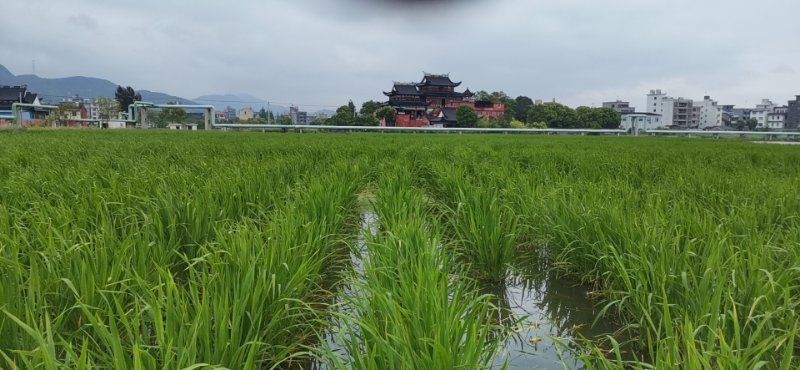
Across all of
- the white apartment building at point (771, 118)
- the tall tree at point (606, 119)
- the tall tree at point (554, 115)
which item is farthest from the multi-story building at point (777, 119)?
the tall tree at point (554, 115)

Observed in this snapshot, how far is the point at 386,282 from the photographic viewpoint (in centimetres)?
177

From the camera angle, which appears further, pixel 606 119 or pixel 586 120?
pixel 586 120

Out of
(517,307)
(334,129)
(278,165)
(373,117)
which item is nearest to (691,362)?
(517,307)

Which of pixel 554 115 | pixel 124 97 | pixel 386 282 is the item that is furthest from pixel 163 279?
pixel 124 97

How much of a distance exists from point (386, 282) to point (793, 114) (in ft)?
323

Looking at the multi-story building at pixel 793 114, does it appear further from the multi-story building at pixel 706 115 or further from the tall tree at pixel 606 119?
the tall tree at pixel 606 119

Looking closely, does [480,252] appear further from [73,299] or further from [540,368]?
[73,299]

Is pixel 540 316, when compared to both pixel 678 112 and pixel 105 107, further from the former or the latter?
pixel 678 112

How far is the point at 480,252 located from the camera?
2467mm

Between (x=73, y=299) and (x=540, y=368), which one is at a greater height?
(x=73, y=299)

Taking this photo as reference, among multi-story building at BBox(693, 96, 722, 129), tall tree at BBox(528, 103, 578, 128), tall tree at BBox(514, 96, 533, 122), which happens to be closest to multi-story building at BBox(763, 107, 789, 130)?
multi-story building at BBox(693, 96, 722, 129)

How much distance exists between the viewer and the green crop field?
47.8 inches

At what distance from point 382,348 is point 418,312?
0.18m

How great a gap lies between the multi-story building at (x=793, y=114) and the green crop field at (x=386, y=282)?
9383 cm
